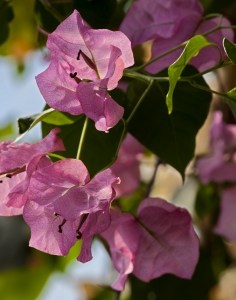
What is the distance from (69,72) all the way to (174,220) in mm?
182

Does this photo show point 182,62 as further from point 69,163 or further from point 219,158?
point 219,158

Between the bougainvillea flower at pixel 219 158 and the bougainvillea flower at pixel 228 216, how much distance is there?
27 millimetres

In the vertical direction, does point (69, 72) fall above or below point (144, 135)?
above

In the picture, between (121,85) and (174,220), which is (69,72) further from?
(121,85)

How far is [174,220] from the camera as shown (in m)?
0.70

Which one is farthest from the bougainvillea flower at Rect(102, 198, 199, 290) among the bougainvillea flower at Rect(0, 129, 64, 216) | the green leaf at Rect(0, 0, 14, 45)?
the green leaf at Rect(0, 0, 14, 45)

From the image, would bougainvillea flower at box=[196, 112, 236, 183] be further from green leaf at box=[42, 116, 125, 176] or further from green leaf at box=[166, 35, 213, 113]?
green leaf at box=[166, 35, 213, 113]

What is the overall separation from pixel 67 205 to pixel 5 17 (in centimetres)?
33

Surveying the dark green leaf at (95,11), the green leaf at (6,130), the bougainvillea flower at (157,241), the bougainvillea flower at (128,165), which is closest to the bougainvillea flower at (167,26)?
the dark green leaf at (95,11)

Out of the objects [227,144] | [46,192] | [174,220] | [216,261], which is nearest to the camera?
[46,192]

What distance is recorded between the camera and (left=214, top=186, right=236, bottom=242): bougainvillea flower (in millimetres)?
990

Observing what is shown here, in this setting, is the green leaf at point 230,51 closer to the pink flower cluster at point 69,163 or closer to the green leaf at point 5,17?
the pink flower cluster at point 69,163

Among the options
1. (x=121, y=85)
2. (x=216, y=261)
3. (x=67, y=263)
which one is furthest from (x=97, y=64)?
(x=67, y=263)

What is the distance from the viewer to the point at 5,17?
83cm
